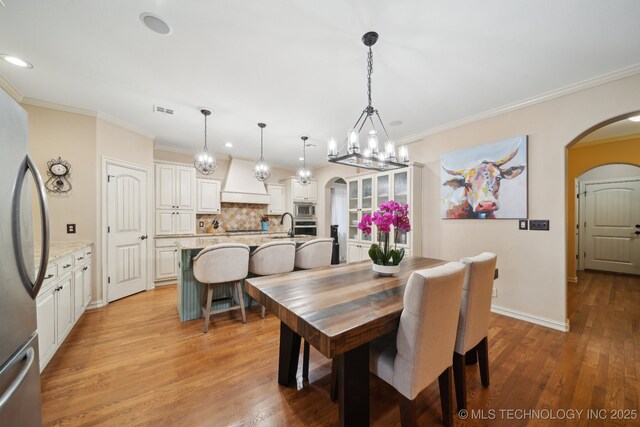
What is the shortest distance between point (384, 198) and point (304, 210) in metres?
2.33

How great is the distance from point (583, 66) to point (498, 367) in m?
2.73

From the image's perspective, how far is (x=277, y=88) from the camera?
2.49 meters

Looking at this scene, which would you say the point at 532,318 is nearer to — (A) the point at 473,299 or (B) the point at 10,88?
(A) the point at 473,299

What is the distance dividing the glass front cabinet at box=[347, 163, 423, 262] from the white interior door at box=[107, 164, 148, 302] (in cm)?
350

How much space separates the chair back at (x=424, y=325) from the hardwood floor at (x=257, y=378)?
0.51 meters

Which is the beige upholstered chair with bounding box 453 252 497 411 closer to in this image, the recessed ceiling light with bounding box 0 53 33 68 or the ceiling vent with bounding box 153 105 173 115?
the ceiling vent with bounding box 153 105 173 115

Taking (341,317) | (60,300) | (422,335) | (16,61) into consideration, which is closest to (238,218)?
(60,300)

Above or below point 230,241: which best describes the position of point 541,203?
above

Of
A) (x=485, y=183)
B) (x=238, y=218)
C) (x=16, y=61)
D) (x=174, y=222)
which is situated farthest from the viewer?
(x=238, y=218)

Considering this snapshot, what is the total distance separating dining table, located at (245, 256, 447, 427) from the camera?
39.2 inches

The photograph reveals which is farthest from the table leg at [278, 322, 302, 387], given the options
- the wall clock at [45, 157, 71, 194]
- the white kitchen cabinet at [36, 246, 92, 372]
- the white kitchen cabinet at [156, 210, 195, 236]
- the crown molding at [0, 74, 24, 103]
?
the crown molding at [0, 74, 24, 103]

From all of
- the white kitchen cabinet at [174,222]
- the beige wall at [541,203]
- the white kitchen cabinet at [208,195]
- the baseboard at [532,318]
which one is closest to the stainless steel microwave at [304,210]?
the white kitchen cabinet at [208,195]

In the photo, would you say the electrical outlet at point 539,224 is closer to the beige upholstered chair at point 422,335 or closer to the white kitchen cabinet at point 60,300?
the beige upholstered chair at point 422,335

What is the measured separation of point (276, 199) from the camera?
581cm
